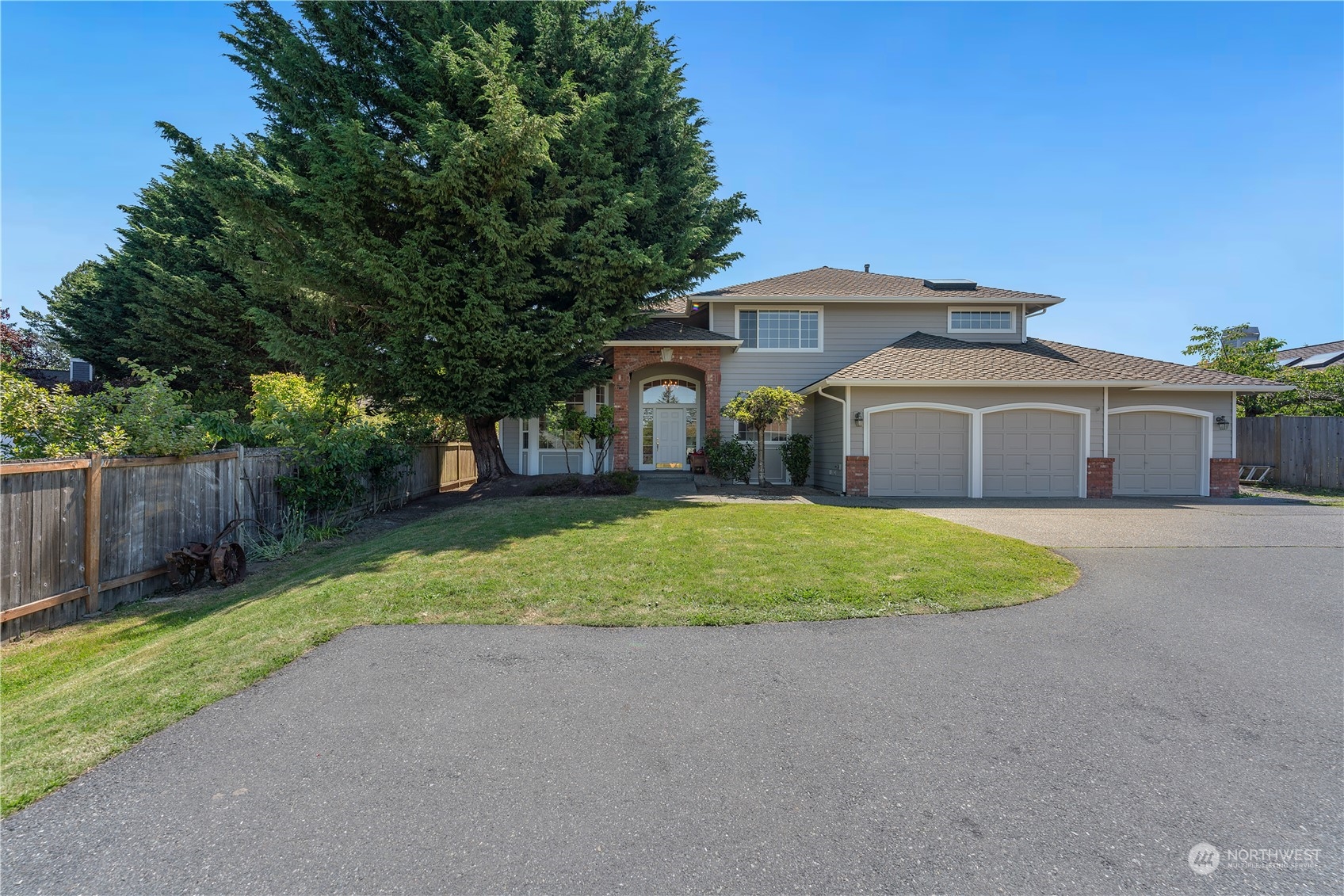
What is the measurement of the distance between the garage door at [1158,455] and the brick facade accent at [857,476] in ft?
22.2

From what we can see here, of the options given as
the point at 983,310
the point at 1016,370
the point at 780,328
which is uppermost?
the point at 983,310

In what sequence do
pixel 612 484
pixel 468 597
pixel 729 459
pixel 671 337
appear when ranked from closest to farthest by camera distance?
pixel 468 597
pixel 612 484
pixel 729 459
pixel 671 337

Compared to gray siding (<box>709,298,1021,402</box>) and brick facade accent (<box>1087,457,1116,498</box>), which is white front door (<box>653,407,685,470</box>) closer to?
gray siding (<box>709,298,1021,402</box>)

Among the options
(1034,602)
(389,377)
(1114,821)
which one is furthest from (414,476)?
(1114,821)

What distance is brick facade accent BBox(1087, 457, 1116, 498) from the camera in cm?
1349

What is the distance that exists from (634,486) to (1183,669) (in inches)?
405

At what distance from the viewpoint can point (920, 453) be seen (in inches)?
538

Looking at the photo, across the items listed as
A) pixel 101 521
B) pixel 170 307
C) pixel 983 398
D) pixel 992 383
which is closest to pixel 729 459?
pixel 983 398

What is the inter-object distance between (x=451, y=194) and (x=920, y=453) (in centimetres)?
1213

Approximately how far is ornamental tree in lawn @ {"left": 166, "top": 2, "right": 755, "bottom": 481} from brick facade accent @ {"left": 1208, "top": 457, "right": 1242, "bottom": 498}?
14.5 meters

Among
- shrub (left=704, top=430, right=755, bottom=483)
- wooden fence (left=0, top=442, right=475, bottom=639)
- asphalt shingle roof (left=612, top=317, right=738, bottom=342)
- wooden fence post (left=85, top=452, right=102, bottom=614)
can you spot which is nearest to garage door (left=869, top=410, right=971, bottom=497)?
shrub (left=704, top=430, right=755, bottom=483)

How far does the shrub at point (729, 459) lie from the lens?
49.0ft

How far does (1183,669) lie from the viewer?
3.96m

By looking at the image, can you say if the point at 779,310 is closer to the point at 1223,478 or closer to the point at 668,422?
the point at 668,422
